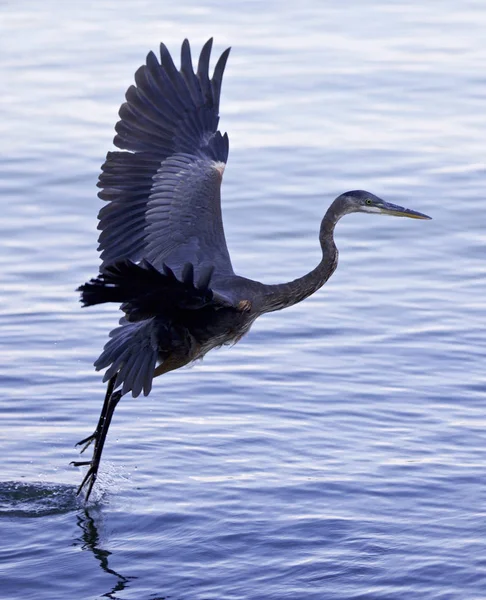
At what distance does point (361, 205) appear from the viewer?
8883 mm

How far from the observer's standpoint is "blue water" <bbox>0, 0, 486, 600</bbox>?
24.6 ft

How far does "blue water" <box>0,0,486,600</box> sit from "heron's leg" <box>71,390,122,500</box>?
0.10 m

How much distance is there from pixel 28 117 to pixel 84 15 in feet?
12.3

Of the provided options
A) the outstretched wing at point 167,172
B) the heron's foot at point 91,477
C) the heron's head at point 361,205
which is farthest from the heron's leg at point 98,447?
the heron's head at point 361,205

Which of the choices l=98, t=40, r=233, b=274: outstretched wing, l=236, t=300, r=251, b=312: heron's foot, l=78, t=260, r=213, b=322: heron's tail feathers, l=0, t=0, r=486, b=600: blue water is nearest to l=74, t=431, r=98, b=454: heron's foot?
l=0, t=0, r=486, b=600: blue water

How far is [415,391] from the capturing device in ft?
30.8

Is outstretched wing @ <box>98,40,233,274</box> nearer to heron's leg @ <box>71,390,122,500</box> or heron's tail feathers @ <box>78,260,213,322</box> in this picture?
heron's leg @ <box>71,390,122,500</box>

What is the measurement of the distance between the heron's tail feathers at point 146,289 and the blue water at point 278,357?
1.23 m

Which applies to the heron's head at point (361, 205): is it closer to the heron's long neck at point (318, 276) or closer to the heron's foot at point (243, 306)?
the heron's long neck at point (318, 276)

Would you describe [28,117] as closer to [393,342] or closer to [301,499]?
[393,342]

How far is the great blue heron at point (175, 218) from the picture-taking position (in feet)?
26.3

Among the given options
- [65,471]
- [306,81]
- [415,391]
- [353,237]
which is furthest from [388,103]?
[65,471]

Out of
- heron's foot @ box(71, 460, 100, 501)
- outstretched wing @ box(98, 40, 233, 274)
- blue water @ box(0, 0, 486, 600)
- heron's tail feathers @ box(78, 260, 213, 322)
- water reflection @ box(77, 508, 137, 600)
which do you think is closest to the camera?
heron's tail feathers @ box(78, 260, 213, 322)

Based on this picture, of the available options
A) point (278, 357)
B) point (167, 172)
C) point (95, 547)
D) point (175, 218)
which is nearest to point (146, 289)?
point (95, 547)
